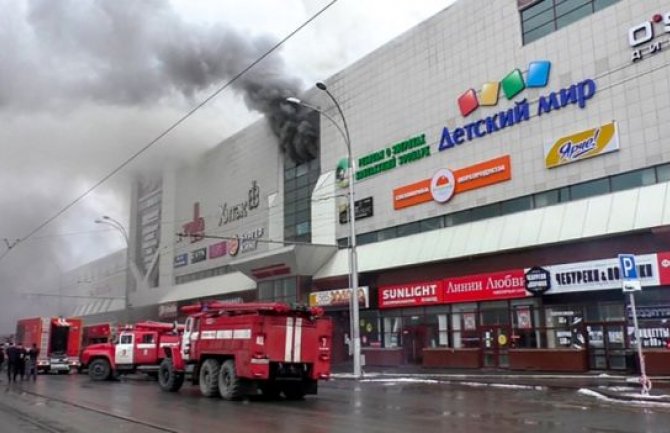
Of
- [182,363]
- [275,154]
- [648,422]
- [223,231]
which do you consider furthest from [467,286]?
[223,231]

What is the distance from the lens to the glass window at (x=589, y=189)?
25.2 m

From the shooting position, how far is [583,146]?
2588 centimetres

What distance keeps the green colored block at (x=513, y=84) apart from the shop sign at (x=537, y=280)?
26.3 ft

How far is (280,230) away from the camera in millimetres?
45406

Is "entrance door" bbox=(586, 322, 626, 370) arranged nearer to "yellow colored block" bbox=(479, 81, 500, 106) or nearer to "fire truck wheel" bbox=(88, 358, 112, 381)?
"yellow colored block" bbox=(479, 81, 500, 106)

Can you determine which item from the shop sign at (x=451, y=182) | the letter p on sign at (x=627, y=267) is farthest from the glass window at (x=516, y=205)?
the letter p on sign at (x=627, y=267)

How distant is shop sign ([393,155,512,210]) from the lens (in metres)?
29.4

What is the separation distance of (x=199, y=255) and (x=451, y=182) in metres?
30.8

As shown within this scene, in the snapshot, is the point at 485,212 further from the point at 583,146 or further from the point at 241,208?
the point at 241,208

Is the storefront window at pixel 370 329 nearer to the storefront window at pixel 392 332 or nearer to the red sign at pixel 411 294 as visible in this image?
→ the storefront window at pixel 392 332

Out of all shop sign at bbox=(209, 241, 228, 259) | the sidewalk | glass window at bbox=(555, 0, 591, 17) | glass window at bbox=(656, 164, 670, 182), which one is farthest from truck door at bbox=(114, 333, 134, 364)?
shop sign at bbox=(209, 241, 228, 259)

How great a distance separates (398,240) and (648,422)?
2353cm

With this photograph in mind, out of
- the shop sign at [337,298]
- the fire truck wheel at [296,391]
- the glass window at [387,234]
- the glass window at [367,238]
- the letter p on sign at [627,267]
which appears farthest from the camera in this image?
the glass window at [367,238]

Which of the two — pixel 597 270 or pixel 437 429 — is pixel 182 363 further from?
pixel 597 270
